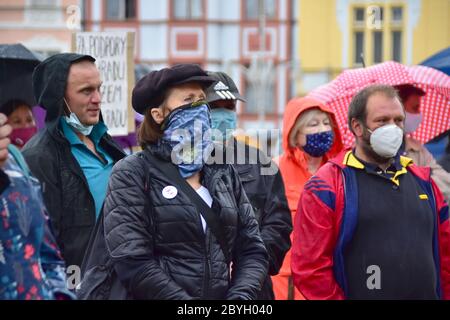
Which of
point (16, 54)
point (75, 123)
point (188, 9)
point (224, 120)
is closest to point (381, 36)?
point (188, 9)

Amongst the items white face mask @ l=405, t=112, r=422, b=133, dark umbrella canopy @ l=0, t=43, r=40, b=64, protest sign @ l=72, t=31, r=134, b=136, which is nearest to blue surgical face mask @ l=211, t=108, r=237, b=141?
protest sign @ l=72, t=31, r=134, b=136

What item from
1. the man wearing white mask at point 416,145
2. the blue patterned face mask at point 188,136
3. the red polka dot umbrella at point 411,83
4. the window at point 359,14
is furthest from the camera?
the window at point 359,14

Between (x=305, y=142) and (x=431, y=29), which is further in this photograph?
(x=431, y=29)

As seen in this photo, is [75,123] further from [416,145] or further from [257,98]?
[257,98]

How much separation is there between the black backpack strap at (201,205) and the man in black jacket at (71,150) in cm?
117

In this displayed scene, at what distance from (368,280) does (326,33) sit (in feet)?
125

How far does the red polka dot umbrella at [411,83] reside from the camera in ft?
29.8

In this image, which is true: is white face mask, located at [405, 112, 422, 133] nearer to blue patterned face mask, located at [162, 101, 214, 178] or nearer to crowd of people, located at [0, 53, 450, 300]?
crowd of people, located at [0, 53, 450, 300]

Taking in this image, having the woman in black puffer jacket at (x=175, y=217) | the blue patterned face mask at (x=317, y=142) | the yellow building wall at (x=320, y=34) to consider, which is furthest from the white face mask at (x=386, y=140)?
the yellow building wall at (x=320, y=34)

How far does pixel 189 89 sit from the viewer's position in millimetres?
5508

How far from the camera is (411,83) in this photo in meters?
9.02

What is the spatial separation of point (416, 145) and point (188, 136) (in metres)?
3.38

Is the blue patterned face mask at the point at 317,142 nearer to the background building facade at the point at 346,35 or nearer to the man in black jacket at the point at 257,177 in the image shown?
the man in black jacket at the point at 257,177
